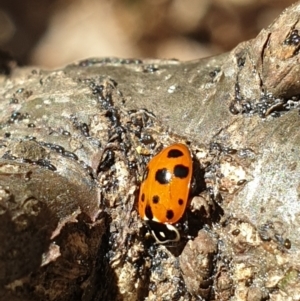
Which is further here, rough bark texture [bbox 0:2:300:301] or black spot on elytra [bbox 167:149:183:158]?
black spot on elytra [bbox 167:149:183:158]

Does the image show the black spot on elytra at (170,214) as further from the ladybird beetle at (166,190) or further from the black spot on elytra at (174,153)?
the black spot on elytra at (174,153)

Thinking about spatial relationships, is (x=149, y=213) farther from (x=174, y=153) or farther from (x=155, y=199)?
(x=174, y=153)

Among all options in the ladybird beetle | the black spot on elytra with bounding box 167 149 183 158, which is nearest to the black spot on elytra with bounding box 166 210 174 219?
the ladybird beetle

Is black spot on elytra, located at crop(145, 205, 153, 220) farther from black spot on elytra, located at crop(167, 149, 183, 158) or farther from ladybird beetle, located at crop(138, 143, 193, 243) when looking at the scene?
black spot on elytra, located at crop(167, 149, 183, 158)

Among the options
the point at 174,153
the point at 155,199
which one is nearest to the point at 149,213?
the point at 155,199

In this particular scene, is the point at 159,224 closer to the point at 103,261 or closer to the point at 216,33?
the point at 103,261

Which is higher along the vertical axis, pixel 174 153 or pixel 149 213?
pixel 174 153
